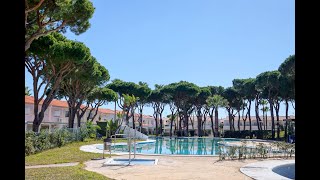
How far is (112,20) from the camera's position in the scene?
2002 cm

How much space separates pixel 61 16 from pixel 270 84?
27.9m

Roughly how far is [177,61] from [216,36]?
1593cm

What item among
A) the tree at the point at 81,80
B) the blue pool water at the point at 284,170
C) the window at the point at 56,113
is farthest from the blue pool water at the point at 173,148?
the window at the point at 56,113

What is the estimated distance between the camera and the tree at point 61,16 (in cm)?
1236

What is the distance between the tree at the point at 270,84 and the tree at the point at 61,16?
2589 cm

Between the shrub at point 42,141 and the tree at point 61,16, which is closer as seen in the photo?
the tree at point 61,16

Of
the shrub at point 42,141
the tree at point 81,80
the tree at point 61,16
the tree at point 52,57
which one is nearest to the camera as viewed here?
the tree at point 61,16

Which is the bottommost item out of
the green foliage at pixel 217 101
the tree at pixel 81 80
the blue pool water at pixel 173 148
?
the blue pool water at pixel 173 148

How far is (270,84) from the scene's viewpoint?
36.1 metres

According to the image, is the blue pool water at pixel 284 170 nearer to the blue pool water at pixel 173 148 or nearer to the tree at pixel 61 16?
the blue pool water at pixel 173 148

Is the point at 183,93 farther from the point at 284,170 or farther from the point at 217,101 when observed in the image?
the point at 284,170

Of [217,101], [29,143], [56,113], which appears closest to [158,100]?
[217,101]
